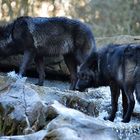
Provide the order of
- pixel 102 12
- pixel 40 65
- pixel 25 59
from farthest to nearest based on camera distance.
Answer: pixel 102 12, pixel 40 65, pixel 25 59

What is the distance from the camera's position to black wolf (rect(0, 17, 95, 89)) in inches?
411

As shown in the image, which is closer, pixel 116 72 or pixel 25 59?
pixel 116 72

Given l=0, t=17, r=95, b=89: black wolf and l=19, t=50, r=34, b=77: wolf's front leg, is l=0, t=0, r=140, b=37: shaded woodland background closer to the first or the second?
l=0, t=17, r=95, b=89: black wolf

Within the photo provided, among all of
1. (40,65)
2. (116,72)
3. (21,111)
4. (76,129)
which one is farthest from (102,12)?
(76,129)

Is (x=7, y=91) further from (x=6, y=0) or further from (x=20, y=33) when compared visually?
(x=6, y=0)

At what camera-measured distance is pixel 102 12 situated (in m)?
25.6

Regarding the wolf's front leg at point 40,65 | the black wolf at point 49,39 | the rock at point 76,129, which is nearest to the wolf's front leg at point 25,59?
the black wolf at point 49,39

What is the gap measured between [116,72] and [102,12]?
1830cm

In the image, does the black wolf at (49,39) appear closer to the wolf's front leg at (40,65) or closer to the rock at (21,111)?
the wolf's front leg at (40,65)

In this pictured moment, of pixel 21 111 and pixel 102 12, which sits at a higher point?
pixel 21 111

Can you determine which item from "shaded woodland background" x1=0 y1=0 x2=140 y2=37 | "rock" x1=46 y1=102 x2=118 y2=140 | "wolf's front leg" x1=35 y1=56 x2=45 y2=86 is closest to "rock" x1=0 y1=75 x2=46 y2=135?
"rock" x1=46 y1=102 x2=118 y2=140

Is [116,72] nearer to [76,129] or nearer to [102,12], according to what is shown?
[76,129]

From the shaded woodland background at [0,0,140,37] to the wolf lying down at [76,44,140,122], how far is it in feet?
44.9

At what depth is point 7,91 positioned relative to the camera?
7.10 meters
